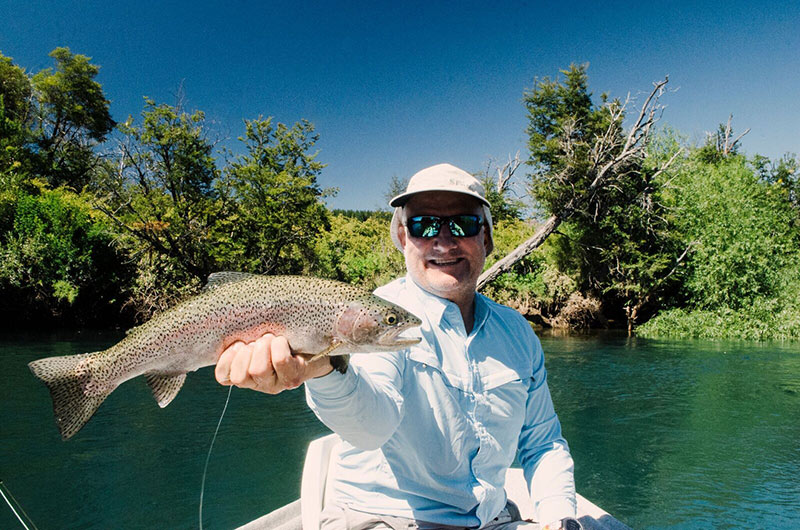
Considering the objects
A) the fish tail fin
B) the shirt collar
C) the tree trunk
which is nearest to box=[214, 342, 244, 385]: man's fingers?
the fish tail fin

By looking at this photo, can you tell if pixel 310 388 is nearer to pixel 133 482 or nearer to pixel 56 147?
pixel 133 482

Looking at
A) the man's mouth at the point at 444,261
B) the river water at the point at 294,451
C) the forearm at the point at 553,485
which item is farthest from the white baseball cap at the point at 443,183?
the river water at the point at 294,451

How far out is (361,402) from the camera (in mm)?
1899

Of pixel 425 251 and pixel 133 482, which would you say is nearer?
pixel 425 251

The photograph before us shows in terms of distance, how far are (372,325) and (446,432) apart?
2.35 ft

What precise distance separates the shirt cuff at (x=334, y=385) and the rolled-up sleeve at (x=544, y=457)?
1237 mm

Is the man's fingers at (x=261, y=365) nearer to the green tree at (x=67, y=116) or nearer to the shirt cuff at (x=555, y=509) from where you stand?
the shirt cuff at (x=555, y=509)

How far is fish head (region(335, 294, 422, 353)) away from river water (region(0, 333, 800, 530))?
4.96 m

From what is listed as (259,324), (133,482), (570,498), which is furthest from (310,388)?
(133,482)

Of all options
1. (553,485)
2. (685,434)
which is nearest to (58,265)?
(685,434)

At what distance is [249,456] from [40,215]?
2141 cm

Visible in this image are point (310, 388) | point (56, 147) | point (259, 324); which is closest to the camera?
point (310, 388)

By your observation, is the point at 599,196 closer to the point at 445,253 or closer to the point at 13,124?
the point at 445,253

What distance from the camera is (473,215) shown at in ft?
8.68
